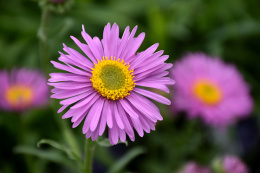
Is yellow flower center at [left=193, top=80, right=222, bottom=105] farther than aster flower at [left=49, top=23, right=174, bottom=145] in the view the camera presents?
Yes

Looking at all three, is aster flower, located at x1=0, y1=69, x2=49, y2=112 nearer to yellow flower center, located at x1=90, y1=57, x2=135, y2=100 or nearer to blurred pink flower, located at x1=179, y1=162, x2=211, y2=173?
blurred pink flower, located at x1=179, y1=162, x2=211, y2=173

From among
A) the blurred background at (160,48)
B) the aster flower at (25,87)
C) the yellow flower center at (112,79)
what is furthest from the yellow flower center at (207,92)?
the yellow flower center at (112,79)

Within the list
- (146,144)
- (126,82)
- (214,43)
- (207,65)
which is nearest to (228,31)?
(214,43)

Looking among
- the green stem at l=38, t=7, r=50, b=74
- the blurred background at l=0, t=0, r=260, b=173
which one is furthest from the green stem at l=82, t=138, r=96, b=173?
the blurred background at l=0, t=0, r=260, b=173

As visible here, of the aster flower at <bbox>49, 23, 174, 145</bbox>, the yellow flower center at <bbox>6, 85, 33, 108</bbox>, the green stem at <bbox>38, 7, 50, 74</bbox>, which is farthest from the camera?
the yellow flower center at <bbox>6, 85, 33, 108</bbox>

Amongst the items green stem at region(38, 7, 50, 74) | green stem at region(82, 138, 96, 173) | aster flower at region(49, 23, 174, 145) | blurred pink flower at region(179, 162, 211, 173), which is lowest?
blurred pink flower at region(179, 162, 211, 173)

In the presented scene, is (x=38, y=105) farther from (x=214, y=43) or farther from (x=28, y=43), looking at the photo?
(x=214, y=43)
